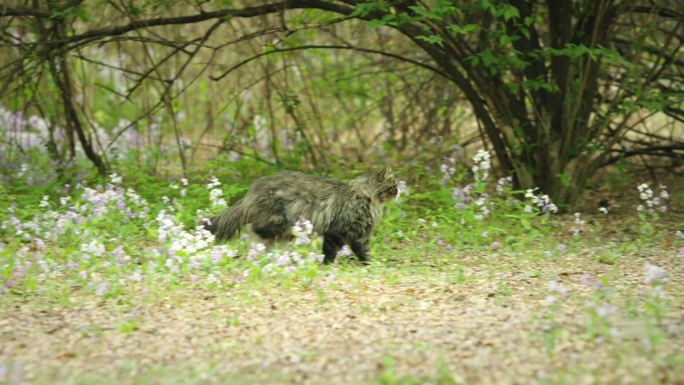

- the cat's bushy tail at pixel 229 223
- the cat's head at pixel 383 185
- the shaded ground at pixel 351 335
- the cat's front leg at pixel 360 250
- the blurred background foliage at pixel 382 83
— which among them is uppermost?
the blurred background foliage at pixel 382 83

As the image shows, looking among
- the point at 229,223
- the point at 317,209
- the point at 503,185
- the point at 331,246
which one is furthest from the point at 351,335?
the point at 503,185

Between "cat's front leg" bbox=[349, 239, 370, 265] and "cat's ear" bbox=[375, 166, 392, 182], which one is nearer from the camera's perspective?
"cat's front leg" bbox=[349, 239, 370, 265]

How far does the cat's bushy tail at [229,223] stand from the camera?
663 centimetres

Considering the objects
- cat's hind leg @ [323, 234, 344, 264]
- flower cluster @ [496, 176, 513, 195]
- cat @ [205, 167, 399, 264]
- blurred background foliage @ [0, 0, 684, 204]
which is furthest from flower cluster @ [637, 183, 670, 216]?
cat's hind leg @ [323, 234, 344, 264]

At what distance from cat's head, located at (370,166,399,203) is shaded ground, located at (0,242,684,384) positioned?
88cm

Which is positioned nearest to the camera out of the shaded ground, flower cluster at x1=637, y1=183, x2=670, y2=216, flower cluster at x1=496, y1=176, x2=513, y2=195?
the shaded ground

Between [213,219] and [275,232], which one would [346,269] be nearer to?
[275,232]

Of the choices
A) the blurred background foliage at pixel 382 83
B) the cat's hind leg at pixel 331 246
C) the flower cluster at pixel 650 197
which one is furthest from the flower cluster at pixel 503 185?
the cat's hind leg at pixel 331 246

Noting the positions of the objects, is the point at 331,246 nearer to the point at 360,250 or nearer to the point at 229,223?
the point at 360,250

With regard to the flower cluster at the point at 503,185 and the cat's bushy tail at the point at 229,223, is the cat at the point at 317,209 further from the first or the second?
the flower cluster at the point at 503,185

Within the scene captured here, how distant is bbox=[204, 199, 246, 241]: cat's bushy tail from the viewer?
21.7 ft

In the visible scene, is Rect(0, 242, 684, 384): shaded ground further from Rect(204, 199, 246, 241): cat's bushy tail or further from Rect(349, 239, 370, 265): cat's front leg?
Rect(204, 199, 246, 241): cat's bushy tail

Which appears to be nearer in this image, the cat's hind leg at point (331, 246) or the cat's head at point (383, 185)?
the cat's hind leg at point (331, 246)

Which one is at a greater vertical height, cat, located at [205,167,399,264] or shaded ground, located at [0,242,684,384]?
cat, located at [205,167,399,264]
